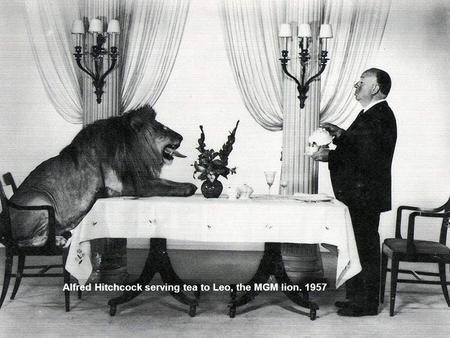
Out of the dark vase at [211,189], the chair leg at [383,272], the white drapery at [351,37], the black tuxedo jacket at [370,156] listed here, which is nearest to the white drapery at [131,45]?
the white drapery at [351,37]

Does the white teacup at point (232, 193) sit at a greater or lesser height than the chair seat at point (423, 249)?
greater

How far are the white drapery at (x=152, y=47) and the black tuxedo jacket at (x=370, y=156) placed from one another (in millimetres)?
2062

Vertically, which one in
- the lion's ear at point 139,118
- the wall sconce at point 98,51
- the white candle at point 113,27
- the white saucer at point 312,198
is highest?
the white candle at point 113,27

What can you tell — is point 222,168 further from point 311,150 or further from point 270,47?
point 270,47

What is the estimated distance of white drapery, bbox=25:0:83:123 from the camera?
5.04 metres

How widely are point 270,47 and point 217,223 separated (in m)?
2.24

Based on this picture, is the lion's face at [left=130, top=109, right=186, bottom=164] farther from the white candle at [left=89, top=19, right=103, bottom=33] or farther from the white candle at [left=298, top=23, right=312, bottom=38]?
the white candle at [left=298, top=23, right=312, bottom=38]

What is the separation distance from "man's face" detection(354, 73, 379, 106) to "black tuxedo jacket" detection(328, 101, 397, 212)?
84mm

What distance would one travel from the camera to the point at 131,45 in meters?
5.04

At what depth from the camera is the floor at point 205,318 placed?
10.3 feet

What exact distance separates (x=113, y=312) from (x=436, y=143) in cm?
377

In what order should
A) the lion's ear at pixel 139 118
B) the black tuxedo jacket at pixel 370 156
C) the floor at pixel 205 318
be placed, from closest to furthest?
the floor at pixel 205 318
the black tuxedo jacket at pixel 370 156
the lion's ear at pixel 139 118

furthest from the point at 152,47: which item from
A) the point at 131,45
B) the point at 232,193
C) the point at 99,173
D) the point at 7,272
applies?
the point at 7,272

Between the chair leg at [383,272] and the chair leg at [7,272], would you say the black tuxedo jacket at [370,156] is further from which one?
the chair leg at [7,272]
